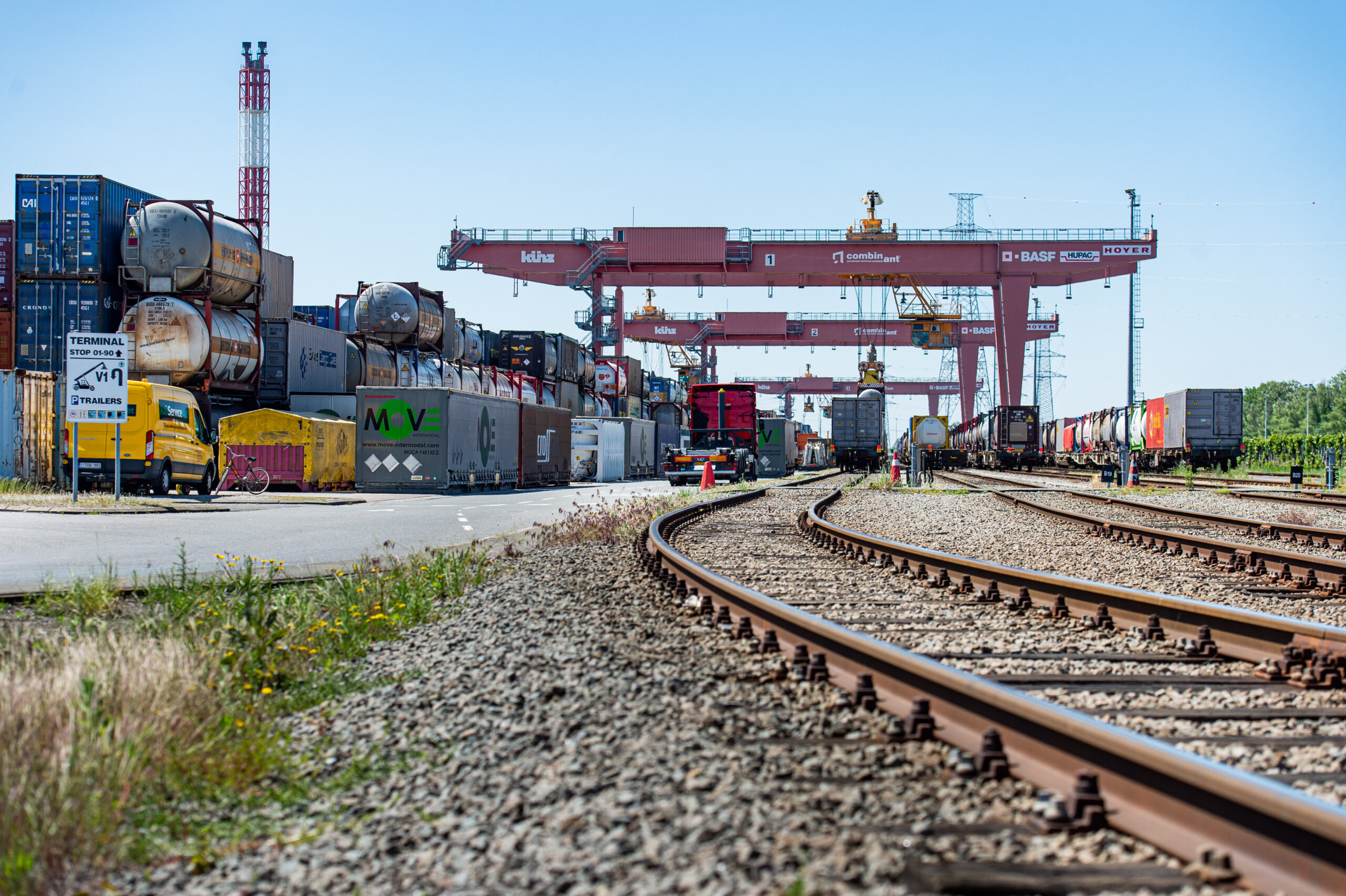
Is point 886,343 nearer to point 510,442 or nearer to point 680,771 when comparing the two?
point 510,442

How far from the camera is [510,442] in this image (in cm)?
3481

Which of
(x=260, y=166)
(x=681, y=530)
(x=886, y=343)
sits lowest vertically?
(x=681, y=530)

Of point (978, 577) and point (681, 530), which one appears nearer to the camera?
point (978, 577)

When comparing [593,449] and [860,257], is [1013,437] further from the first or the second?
[593,449]

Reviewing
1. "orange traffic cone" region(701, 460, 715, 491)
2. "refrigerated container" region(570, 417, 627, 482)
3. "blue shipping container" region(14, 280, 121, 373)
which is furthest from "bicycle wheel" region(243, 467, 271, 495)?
"refrigerated container" region(570, 417, 627, 482)

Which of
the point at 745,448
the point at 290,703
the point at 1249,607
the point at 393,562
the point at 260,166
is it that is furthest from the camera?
the point at 260,166

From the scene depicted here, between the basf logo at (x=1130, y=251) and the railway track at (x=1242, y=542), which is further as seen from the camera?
the basf logo at (x=1130, y=251)

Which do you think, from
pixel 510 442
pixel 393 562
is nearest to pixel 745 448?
pixel 510 442

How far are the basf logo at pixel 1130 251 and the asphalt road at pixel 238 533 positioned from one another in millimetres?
26537

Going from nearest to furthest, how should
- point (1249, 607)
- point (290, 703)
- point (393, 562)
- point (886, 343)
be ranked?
point (290, 703), point (1249, 607), point (393, 562), point (886, 343)

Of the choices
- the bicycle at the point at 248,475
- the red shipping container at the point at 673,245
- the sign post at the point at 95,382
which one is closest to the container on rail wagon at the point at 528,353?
the red shipping container at the point at 673,245

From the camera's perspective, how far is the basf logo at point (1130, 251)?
40750mm

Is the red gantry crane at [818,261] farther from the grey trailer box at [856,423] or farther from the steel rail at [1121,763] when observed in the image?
the steel rail at [1121,763]

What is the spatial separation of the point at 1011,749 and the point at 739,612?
3.22m
